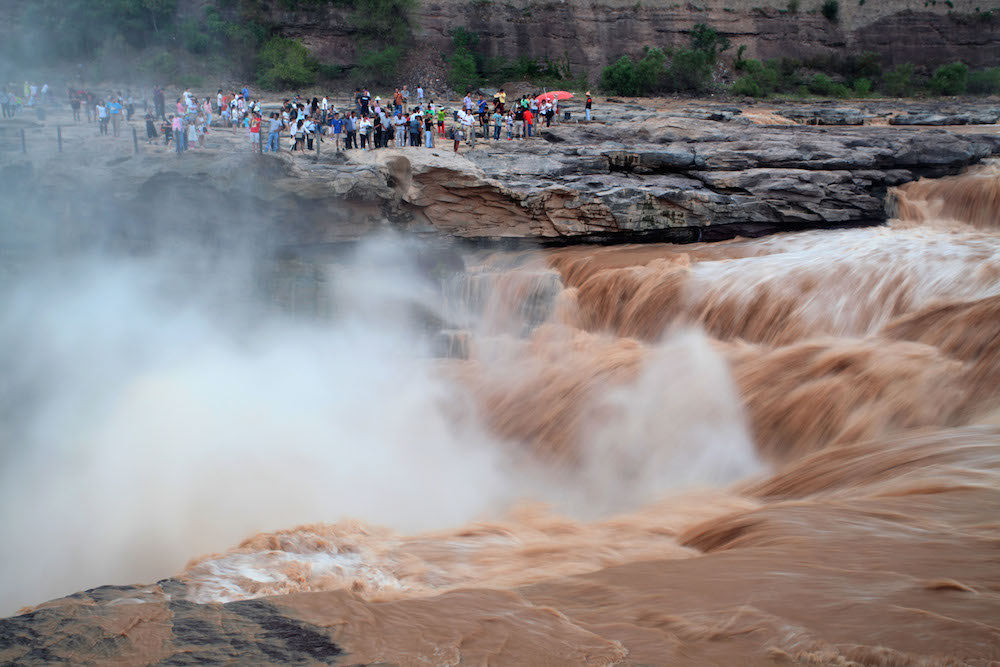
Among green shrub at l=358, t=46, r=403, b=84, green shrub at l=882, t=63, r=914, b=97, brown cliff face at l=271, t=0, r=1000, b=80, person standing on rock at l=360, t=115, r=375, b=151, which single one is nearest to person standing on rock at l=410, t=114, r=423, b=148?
person standing on rock at l=360, t=115, r=375, b=151

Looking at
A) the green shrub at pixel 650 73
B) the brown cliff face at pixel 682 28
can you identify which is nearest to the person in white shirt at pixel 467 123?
the green shrub at pixel 650 73

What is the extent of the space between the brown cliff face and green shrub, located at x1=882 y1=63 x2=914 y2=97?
3.58 m

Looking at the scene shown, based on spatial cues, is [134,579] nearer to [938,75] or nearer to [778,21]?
[938,75]

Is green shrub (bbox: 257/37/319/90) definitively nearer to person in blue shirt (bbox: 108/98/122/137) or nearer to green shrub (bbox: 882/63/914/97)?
person in blue shirt (bbox: 108/98/122/137)

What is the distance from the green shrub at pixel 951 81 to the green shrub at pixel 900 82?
38.6 inches

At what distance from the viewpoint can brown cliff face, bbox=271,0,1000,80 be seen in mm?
35188

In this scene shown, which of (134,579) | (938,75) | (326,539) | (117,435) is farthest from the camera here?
(938,75)

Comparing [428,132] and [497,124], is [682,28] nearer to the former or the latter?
[497,124]

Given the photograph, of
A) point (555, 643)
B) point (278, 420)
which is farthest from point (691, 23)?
point (555, 643)

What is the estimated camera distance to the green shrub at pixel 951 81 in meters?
31.8

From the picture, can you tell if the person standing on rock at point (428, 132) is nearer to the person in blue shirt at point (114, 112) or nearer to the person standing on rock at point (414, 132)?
the person standing on rock at point (414, 132)

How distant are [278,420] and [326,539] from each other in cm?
527

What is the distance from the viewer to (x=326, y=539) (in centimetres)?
621

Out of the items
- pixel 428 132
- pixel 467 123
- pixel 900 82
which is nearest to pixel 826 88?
pixel 900 82
